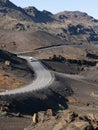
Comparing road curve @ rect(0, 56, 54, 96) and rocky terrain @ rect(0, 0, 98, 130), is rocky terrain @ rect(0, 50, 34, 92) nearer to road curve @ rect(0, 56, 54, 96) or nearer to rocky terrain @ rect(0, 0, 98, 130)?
rocky terrain @ rect(0, 0, 98, 130)

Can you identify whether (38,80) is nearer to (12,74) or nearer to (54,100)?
(12,74)

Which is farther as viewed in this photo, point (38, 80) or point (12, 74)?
point (12, 74)

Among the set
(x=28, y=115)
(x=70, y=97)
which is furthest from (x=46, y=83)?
(x=28, y=115)

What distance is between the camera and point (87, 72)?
145m

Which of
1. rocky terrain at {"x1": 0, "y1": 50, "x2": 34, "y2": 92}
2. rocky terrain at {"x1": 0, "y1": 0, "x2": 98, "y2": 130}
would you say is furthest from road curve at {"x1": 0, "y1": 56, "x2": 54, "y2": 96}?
rocky terrain at {"x1": 0, "y1": 50, "x2": 34, "y2": 92}

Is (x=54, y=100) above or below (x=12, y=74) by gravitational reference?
below

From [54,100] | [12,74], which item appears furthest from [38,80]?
[54,100]

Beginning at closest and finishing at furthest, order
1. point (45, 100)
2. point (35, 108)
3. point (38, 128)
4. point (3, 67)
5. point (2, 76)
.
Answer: point (38, 128)
point (35, 108)
point (45, 100)
point (2, 76)
point (3, 67)

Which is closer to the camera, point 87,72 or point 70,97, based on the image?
point 70,97

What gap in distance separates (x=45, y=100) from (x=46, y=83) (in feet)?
62.8

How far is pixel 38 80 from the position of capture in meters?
112

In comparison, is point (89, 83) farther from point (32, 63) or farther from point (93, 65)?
point (93, 65)

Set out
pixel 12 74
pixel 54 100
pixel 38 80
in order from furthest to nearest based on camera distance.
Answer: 1. pixel 12 74
2. pixel 38 80
3. pixel 54 100

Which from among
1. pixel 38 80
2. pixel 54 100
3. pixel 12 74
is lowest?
pixel 54 100
